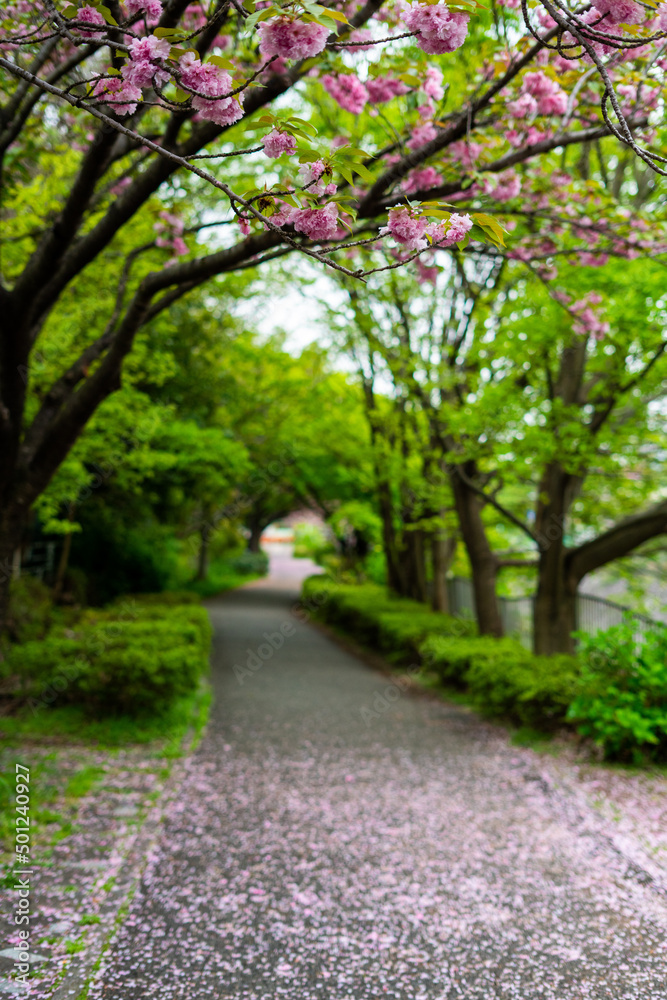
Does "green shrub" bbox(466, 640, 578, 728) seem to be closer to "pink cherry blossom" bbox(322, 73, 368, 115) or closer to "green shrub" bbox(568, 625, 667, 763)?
"green shrub" bbox(568, 625, 667, 763)

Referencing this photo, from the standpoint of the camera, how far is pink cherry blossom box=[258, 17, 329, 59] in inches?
71.9

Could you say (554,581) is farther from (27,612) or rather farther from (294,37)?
(27,612)

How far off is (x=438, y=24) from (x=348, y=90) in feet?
6.44

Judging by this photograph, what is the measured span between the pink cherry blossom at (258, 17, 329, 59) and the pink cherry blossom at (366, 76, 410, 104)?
232 cm

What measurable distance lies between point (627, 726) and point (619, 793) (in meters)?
0.44

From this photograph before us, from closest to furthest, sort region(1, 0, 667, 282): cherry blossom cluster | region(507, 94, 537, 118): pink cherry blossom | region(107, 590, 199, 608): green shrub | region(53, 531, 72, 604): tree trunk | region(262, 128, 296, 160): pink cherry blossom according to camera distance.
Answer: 1. region(1, 0, 667, 282): cherry blossom cluster
2. region(262, 128, 296, 160): pink cherry blossom
3. region(507, 94, 537, 118): pink cherry blossom
4. region(53, 531, 72, 604): tree trunk
5. region(107, 590, 199, 608): green shrub

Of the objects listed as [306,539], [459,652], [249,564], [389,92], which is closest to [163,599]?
[459,652]

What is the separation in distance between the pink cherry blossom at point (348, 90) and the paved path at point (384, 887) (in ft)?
14.0

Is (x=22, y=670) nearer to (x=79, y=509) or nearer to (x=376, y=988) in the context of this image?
(x=376, y=988)

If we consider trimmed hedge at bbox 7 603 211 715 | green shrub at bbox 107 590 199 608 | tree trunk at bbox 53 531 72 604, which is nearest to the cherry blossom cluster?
trimmed hedge at bbox 7 603 211 715

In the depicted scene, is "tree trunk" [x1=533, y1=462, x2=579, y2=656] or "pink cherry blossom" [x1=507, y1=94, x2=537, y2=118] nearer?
"pink cherry blossom" [x1=507, y1=94, x2=537, y2=118]

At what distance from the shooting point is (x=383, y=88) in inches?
155

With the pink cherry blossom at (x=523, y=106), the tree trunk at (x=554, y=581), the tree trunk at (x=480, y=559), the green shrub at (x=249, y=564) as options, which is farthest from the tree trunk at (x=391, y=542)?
the green shrub at (x=249, y=564)

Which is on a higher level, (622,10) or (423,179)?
(423,179)
